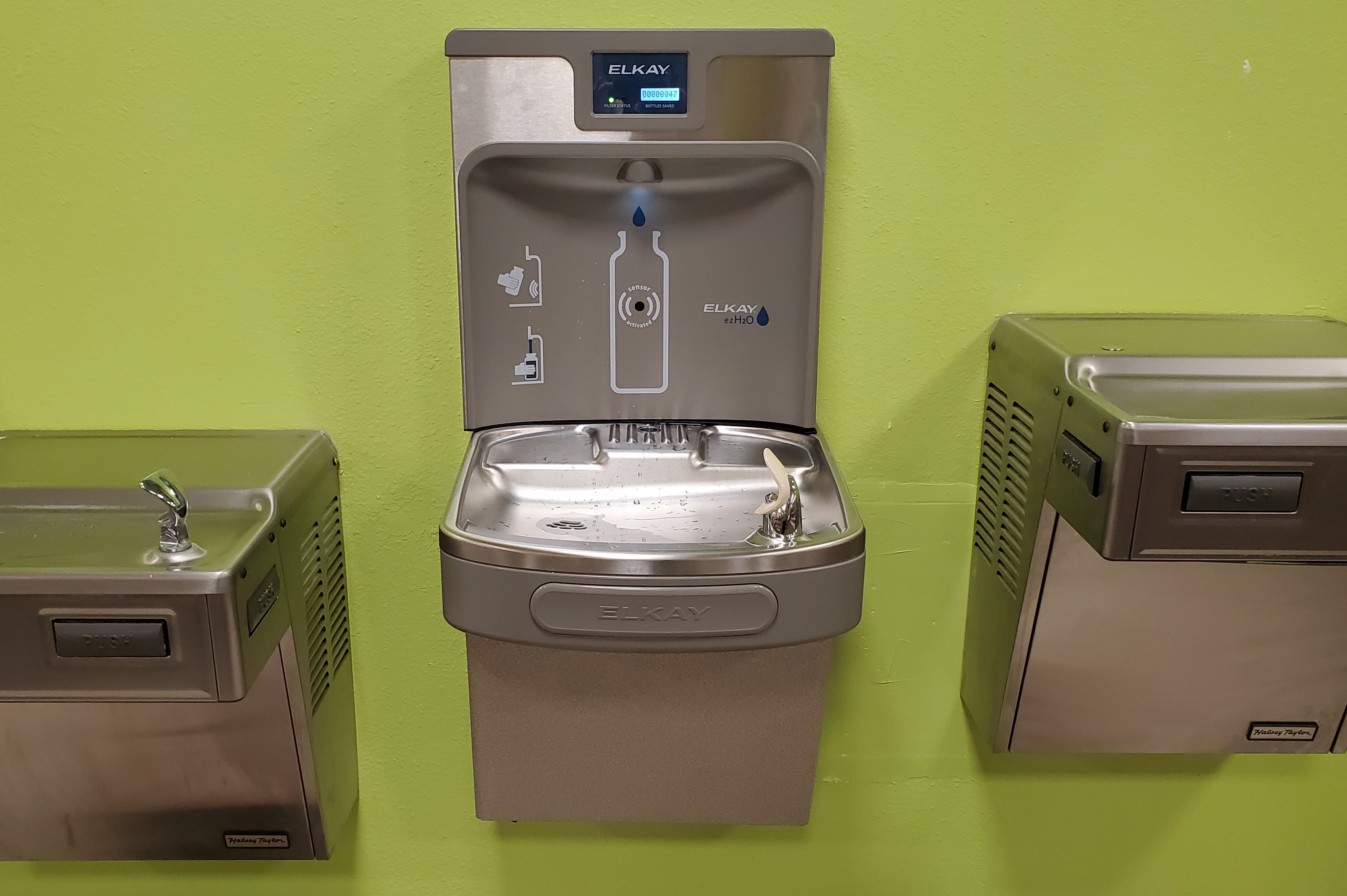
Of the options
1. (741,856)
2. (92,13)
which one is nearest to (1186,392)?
(741,856)

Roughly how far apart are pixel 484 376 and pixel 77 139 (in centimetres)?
58

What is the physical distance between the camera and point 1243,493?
3.59 feet

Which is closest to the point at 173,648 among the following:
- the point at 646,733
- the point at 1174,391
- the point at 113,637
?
the point at 113,637

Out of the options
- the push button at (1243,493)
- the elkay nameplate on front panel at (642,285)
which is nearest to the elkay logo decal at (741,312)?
the elkay nameplate on front panel at (642,285)

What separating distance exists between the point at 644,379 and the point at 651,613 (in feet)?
1.22

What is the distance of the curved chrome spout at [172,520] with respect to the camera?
1109 mm

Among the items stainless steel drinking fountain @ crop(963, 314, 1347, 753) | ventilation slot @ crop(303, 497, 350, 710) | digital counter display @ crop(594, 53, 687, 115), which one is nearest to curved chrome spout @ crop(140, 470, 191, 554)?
ventilation slot @ crop(303, 497, 350, 710)

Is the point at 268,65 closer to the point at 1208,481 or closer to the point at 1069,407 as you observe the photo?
the point at 1069,407

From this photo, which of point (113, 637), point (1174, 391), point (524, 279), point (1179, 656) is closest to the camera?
point (113, 637)

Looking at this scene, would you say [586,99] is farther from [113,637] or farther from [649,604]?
[113,637]

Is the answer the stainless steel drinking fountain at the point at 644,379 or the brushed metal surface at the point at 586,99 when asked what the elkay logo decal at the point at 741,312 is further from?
the brushed metal surface at the point at 586,99

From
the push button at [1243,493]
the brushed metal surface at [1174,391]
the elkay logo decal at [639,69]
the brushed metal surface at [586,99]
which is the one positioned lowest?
the push button at [1243,493]

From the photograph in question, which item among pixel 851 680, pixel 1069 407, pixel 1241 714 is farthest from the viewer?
pixel 851 680

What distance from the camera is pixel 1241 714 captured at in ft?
4.83
